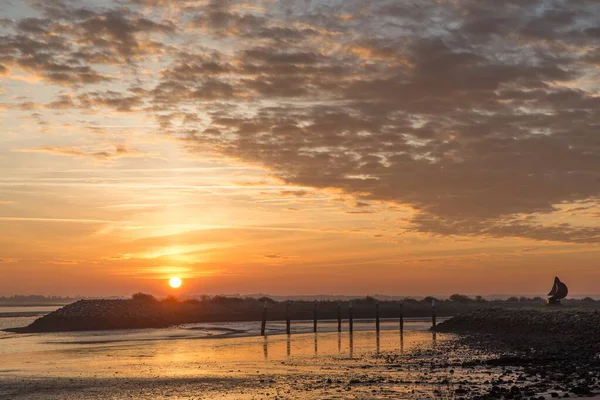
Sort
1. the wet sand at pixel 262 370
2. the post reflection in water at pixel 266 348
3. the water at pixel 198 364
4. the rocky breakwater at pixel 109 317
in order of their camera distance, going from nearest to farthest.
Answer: the wet sand at pixel 262 370 < the water at pixel 198 364 < the post reflection in water at pixel 266 348 < the rocky breakwater at pixel 109 317

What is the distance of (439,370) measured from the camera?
103ft

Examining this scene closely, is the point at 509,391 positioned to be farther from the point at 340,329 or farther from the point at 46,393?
the point at 340,329

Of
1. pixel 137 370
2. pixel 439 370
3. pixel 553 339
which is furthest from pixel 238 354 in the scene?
pixel 553 339

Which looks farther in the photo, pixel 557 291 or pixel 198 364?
pixel 557 291

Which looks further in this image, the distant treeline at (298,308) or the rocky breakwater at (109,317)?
the distant treeline at (298,308)

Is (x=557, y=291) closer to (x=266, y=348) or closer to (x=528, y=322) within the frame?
(x=528, y=322)

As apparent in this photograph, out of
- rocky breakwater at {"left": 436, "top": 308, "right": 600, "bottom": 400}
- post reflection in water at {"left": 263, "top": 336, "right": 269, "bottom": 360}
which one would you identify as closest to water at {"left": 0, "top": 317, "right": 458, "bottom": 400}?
post reflection in water at {"left": 263, "top": 336, "right": 269, "bottom": 360}

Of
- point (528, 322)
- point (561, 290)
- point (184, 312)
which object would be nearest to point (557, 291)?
point (561, 290)

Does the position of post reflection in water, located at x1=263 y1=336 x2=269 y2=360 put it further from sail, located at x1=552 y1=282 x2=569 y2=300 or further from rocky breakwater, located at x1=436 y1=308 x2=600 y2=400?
sail, located at x1=552 y1=282 x2=569 y2=300

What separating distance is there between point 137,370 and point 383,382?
45.2 ft

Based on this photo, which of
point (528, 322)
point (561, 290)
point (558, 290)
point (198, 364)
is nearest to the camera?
point (198, 364)

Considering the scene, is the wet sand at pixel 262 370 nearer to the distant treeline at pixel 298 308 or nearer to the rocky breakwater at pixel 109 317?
the rocky breakwater at pixel 109 317

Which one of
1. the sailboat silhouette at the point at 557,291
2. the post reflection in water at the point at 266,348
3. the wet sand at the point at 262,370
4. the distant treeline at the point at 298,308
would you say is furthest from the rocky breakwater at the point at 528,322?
the distant treeline at the point at 298,308

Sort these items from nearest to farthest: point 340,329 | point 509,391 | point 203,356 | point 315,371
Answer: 1. point 509,391
2. point 315,371
3. point 203,356
4. point 340,329
